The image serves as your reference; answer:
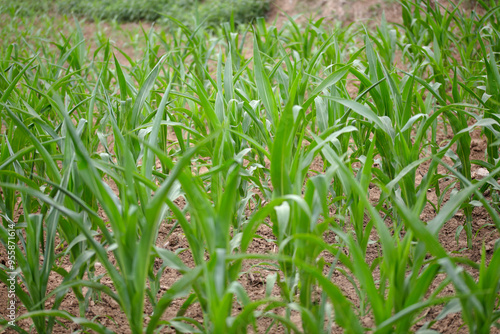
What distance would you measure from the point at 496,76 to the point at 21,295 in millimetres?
1661

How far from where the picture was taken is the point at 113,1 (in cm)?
611

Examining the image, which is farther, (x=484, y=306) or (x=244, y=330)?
(x=244, y=330)

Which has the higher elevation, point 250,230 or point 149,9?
point 149,9

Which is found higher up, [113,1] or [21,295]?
[113,1]

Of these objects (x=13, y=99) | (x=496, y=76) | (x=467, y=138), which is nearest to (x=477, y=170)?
(x=496, y=76)

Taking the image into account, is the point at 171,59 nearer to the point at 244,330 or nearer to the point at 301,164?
the point at 301,164

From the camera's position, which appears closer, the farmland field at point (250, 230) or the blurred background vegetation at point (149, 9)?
the farmland field at point (250, 230)

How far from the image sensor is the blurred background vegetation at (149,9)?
4.91m

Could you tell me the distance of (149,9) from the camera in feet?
18.2

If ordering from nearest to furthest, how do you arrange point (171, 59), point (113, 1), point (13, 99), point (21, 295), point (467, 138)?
1. point (21, 295)
2. point (467, 138)
3. point (13, 99)
4. point (171, 59)
5. point (113, 1)

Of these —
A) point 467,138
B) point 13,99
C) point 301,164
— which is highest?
point 13,99

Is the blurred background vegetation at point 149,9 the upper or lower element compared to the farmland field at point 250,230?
upper

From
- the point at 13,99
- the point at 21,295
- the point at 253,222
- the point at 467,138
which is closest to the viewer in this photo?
the point at 253,222

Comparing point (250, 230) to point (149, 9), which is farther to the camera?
point (149, 9)
